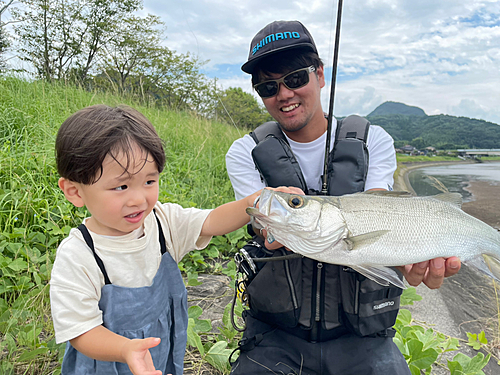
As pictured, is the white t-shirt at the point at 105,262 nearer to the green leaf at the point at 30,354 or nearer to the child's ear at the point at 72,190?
the child's ear at the point at 72,190

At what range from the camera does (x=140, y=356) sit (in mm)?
1180

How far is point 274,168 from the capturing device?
2350 millimetres

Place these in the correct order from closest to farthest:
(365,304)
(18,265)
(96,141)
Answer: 1. (96,141)
2. (365,304)
3. (18,265)

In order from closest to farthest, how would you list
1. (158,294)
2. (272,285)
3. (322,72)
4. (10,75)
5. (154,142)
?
(154,142) → (158,294) → (272,285) → (322,72) → (10,75)

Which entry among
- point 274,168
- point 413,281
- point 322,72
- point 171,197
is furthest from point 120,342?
point 171,197

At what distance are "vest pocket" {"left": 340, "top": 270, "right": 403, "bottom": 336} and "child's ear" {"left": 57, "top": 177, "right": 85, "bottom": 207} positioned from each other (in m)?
1.67

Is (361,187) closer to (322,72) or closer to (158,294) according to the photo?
(322,72)

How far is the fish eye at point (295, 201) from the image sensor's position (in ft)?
5.18

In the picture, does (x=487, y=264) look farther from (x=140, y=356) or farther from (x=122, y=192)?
(x=122, y=192)

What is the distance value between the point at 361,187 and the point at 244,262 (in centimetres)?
99

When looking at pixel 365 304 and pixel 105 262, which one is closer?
pixel 105 262

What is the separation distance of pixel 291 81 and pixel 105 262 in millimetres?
1843

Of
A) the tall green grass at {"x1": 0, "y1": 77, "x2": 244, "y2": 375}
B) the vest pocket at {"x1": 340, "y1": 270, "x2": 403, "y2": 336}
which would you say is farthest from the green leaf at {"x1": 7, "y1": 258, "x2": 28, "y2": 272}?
the vest pocket at {"x1": 340, "y1": 270, "x2": 403, "y2": 336}

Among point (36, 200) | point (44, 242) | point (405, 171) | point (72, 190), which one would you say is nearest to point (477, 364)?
point (72, 190)
